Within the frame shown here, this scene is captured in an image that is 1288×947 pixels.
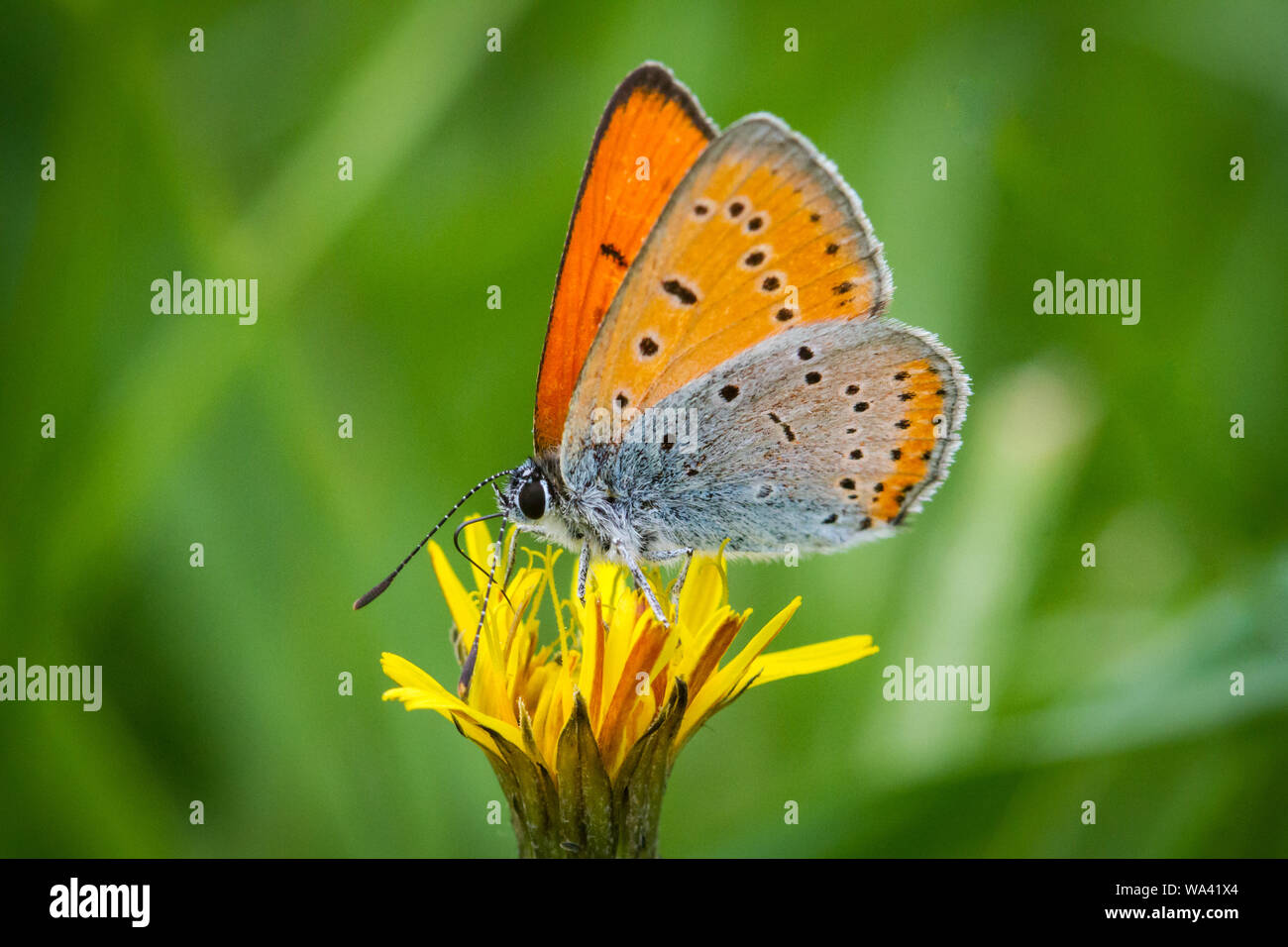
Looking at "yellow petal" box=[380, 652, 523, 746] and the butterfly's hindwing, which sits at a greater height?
the butterfly's hindwing

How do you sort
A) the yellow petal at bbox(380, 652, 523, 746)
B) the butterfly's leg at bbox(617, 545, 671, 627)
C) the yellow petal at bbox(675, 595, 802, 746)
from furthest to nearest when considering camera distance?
the butterfly's leg at bbox(617, 545, 671, 627)
the yellow petal at bbox(675, 595, 802, 746)
the yellow petal at bbox(380, 652, 523, 746)

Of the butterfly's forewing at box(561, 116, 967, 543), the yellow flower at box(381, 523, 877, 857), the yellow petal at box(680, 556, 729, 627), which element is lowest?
the yellow flower at box(381, 523, 877, 857)

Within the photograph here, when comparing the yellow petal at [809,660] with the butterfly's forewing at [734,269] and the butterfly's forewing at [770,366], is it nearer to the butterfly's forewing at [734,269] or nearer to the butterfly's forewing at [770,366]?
the butterfly's forewing at [770,366]

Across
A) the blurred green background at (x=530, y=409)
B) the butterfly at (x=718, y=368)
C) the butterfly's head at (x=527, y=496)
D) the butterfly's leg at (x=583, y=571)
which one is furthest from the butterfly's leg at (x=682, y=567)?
the blurred green background at (x=530, y=409)

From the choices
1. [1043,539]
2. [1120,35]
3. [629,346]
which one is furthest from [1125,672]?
[1120,35]

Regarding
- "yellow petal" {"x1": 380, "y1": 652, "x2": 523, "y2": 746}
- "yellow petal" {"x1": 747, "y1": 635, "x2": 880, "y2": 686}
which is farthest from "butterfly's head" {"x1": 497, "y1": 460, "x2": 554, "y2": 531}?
"yellow petal" {"x1": 747, "y1": 635, "x2": 880, "y2": 686}

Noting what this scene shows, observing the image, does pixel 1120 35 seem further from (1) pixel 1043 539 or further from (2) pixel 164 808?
(2) pixel 164 808

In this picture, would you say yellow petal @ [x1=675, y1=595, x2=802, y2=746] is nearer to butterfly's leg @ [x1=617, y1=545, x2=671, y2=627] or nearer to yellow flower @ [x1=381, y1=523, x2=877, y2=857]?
yellow flower @ [x1=381, y1=523, x2=877, y2=857]
